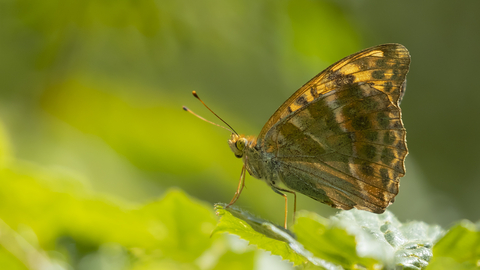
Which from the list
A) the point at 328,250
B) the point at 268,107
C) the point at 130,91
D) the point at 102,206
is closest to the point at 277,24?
the point at 268,107

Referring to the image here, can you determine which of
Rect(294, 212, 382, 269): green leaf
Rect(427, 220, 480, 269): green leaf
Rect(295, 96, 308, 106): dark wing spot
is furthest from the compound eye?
Rect(427, 220, 480, 269): green leaf

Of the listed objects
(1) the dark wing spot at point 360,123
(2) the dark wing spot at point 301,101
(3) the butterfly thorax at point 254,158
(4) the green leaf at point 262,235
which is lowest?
(4) the green leaf at point 262,235

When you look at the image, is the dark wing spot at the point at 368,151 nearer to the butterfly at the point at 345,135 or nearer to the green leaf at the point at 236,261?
the butterfly at the point at 345,135

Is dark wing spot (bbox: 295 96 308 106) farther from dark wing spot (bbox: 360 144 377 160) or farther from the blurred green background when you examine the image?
the blurred green background

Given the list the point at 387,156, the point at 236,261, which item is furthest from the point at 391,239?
the point at 387,156

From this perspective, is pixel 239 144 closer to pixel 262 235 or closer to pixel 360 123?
pixel 360 123

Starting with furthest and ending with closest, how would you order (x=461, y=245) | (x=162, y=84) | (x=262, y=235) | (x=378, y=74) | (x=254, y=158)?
(x=162, y=84)
(x=254, y=158)
(x=378, y=74)
(x=262, y=235)
(x=461, y=245)

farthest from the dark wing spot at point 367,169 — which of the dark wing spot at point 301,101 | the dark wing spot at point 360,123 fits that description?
the dark wing spot at point 301,101
